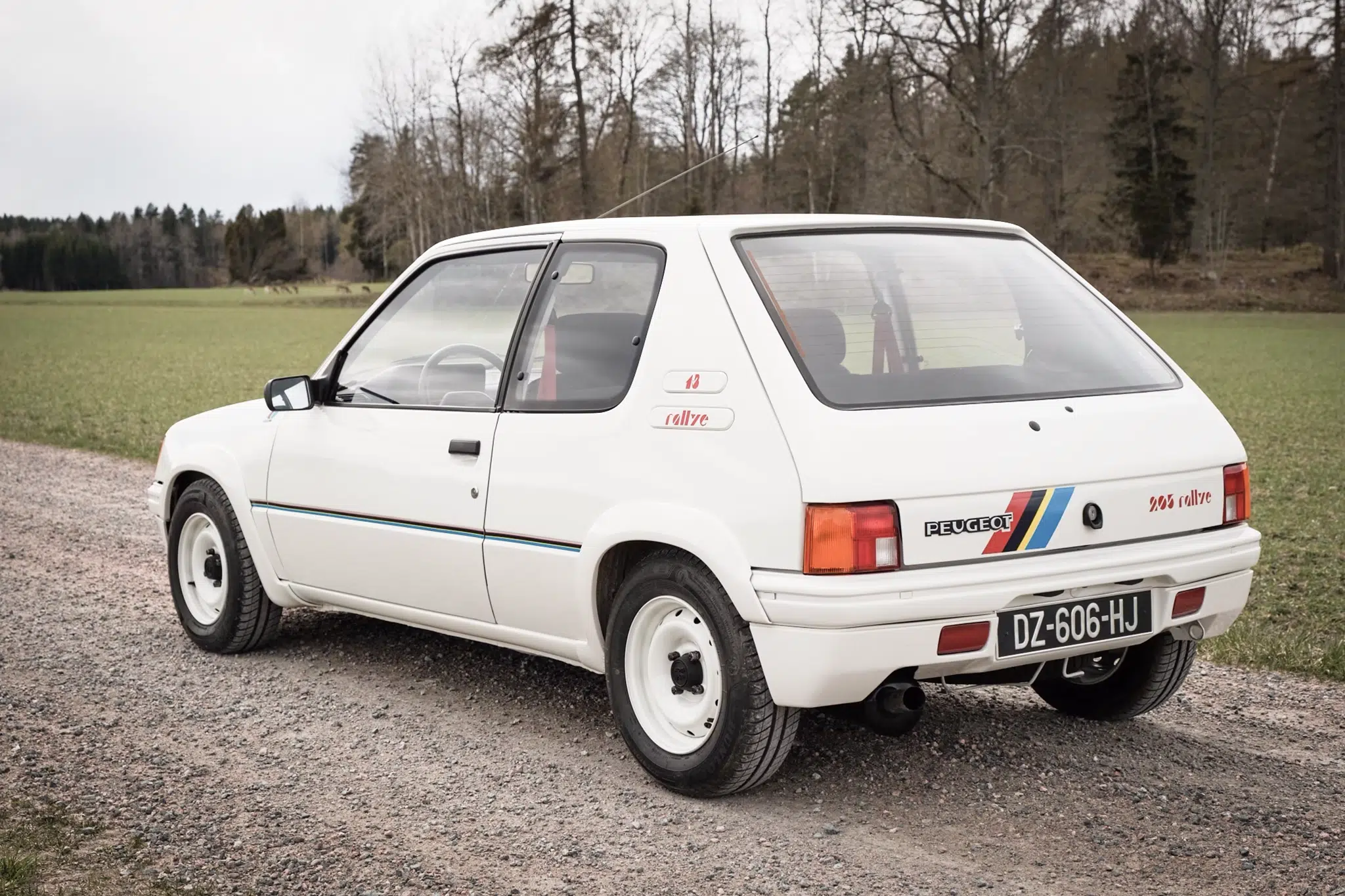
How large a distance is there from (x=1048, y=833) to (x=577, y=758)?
1.56 metres

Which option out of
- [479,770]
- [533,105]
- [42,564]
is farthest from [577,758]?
[533,105]

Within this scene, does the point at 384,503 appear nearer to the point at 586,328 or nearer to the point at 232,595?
the point at 586,328

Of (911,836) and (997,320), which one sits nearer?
(911,836)

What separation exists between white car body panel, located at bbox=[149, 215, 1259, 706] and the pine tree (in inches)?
2229

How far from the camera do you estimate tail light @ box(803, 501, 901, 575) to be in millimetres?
3693

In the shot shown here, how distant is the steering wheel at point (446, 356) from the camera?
5.03 m

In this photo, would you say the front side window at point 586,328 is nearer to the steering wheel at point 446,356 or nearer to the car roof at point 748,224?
the car roof at point 748,224

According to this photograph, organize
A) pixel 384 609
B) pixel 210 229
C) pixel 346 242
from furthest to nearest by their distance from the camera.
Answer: pixel 210 229 < pixel 346 242 < pixel 384 609

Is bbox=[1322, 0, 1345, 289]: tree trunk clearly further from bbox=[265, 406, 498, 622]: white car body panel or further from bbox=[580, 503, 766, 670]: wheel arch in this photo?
bbox=[580, 503, 766, 670]: wheel arch

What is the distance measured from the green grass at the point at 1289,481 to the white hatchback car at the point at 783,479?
184cm

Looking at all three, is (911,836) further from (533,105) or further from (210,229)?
(210,229)

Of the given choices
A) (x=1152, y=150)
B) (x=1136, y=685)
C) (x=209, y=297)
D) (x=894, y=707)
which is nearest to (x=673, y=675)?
(x=894, y=707)

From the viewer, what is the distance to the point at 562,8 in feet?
168

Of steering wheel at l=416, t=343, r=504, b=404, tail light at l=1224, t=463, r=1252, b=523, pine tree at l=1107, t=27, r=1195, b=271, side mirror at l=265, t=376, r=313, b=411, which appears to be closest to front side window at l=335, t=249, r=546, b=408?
steering wheel at l=416, t=343, r=504, b=404
